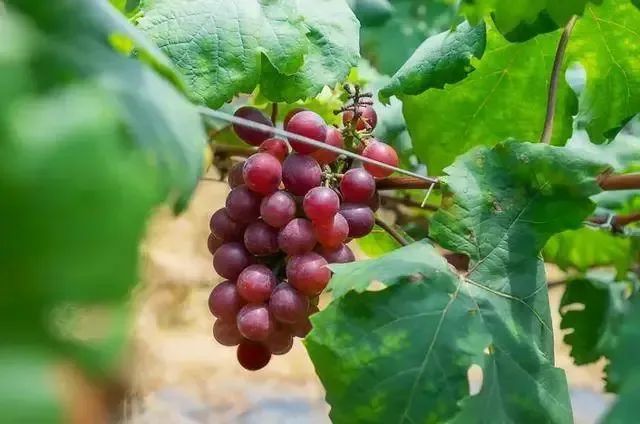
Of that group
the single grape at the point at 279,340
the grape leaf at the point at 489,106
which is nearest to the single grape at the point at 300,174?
the single grape at the point at 279,340

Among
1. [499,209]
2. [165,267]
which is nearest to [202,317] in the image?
[165,267]

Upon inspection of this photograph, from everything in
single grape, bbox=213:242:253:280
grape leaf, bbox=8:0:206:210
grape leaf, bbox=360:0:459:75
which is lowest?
grape leaf, bbox=360:0:459:75

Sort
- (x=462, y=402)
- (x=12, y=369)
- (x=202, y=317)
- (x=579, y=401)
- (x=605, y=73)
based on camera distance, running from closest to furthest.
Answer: (x=12, y=369) → (x=462, y=402) → (x=605, y=73) → (x=579, y=401) → (x=202, y=317)

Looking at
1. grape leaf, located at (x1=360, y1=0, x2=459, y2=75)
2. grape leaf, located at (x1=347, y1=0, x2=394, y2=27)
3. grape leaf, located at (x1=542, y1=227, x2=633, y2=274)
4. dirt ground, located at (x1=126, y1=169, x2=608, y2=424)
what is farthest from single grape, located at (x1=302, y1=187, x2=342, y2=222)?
grape leaf, located at (x1=360, y1=0, x2=459, y2=75)

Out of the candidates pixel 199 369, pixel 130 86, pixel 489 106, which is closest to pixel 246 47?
pixel 489 106

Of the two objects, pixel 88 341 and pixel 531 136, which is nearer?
pixel 88 341

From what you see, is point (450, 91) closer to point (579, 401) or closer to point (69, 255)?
point (69, 255)

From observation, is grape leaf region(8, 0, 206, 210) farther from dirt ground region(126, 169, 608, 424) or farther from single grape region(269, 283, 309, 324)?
dirt ground region(126, 169, 608, 424)
